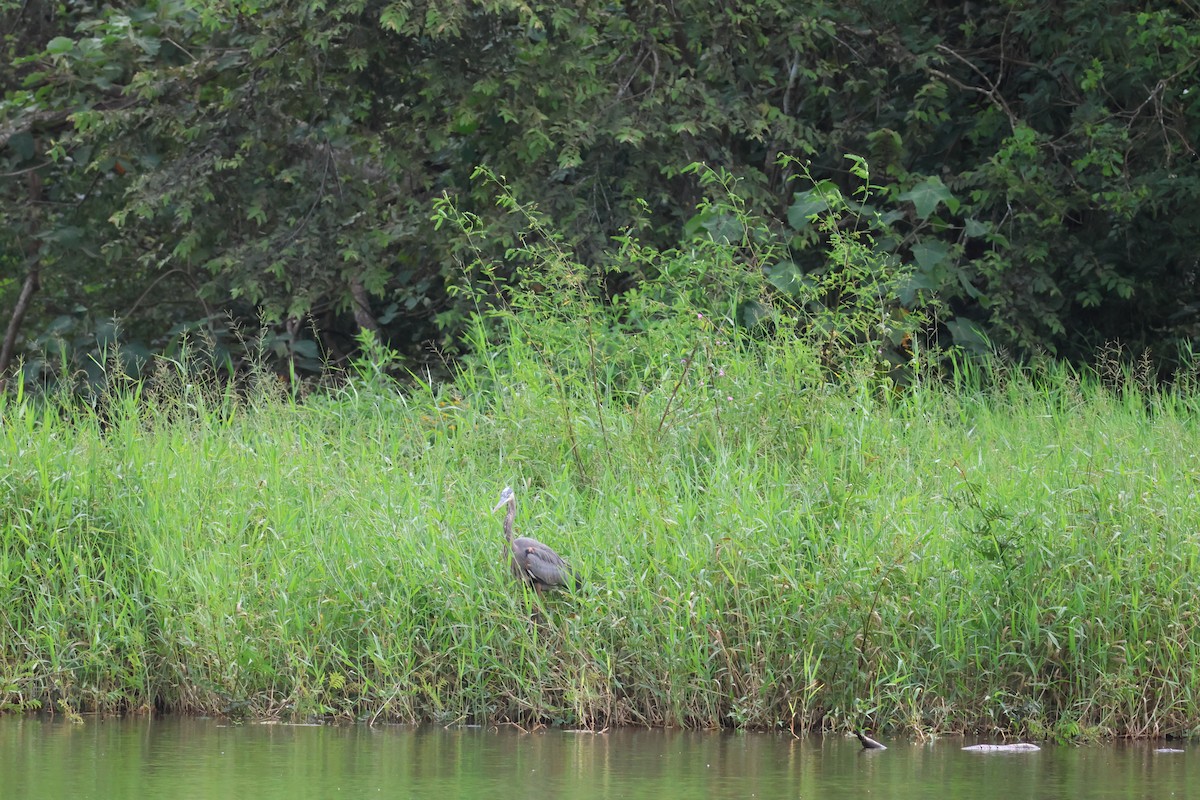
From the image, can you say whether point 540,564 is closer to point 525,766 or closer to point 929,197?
point 525,766

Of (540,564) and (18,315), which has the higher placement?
(18,315)

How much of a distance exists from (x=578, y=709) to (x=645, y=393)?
2.28m

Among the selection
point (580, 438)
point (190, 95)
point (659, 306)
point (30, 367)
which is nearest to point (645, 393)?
point (580, 438)

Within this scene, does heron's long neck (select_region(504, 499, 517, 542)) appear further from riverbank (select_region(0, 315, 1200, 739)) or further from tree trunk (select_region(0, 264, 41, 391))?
tree trunk (select_region(0, 264, 41, 391))

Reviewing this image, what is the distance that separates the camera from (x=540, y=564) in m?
5.93

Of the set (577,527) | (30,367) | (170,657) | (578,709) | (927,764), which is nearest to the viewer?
(927,764)

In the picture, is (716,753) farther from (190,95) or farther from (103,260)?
(103,260)

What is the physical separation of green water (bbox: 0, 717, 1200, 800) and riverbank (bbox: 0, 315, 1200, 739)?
25cm

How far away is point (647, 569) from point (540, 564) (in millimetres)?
442

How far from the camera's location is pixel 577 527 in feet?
22.0

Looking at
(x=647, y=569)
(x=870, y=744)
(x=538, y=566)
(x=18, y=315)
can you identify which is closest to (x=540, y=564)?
(x=538, y=566)

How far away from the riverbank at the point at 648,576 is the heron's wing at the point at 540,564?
4.8 inches

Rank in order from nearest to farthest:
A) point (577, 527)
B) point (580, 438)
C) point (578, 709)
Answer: point (578, 709) → point (577, 527) → point (580, 438)

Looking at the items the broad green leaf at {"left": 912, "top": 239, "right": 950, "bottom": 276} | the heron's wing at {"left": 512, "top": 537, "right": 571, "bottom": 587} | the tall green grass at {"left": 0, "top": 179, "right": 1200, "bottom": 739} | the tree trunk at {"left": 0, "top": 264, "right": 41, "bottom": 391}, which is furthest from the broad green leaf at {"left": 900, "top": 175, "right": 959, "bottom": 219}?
the tree trunk at {"left": 0, "top": 264, "right": 41, "bottom": 391}
